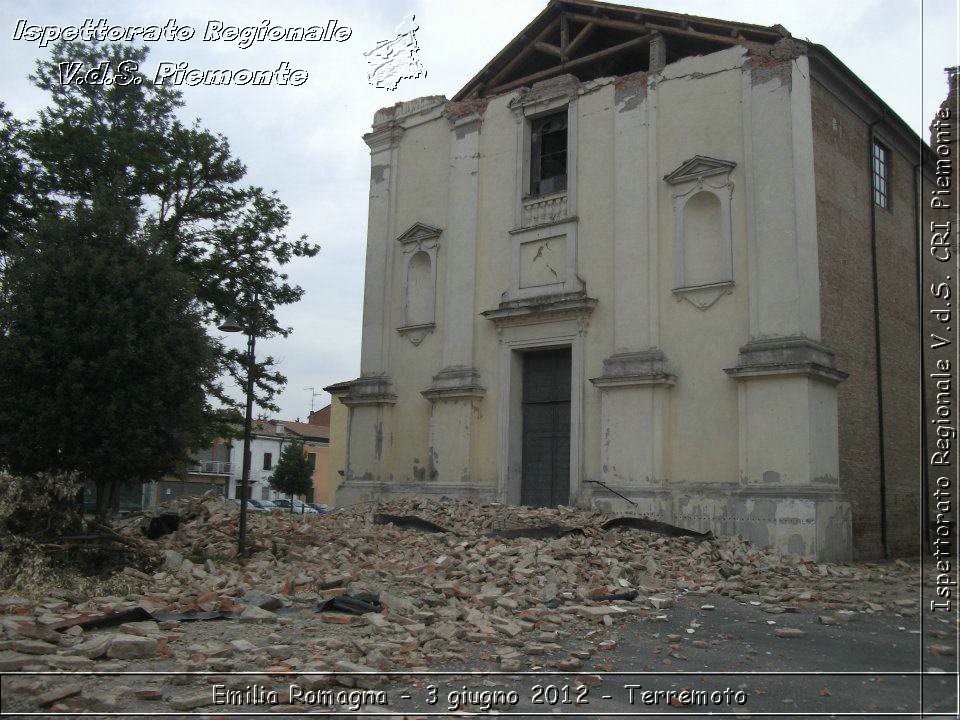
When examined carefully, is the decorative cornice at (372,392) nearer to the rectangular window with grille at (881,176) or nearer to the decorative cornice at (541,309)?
the decorative cornice at (541,309)

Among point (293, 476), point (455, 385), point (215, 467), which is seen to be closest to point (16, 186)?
point (455, 385)

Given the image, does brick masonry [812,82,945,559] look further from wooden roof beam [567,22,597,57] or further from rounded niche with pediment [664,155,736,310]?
wooden roof beam [567,22,597,57]

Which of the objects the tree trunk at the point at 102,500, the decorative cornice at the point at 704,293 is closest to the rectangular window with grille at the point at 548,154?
the decorative cornice at the point at 704,293

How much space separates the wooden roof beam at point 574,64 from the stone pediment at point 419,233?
353 centimetres

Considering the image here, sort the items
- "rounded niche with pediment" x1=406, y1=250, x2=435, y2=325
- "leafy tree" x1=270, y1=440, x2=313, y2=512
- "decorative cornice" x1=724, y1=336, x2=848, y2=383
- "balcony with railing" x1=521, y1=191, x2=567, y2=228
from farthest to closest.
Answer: "leafy tree" x1=270, y1=440, x2=313, y2=512 → "rounded niche with pediment" x1=406, y1=250, x2=435, y2=325 → "balcony with railing" x1=521, y1=191, x2=567, y2=228 → "decorative cornice" x1=724, y1=336, x2=848, y2=383

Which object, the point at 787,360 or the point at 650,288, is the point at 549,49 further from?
the point at 787,360

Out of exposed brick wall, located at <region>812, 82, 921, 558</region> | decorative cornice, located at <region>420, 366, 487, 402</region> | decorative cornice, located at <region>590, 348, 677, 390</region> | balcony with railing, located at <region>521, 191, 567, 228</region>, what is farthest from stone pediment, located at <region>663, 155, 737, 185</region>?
decorative cornice, located at <region>420, 366, 487, 402</region>

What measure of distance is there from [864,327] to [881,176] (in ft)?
12.7

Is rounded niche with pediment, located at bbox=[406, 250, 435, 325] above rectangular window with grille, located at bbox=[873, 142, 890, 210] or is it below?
A: below

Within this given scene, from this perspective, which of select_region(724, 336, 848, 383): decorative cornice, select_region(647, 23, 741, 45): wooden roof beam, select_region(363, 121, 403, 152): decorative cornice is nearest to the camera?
select_region(724, 336, 848, 383): decorative cornice

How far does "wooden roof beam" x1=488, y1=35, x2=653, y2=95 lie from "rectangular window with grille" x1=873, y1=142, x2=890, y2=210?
17.8 feet

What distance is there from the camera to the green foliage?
44.5m

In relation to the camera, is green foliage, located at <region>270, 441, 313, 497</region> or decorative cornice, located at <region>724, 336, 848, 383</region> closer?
decorative cornice, located at <region>724, 336, 848, 383</region>

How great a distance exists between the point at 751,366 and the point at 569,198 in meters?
5.48
